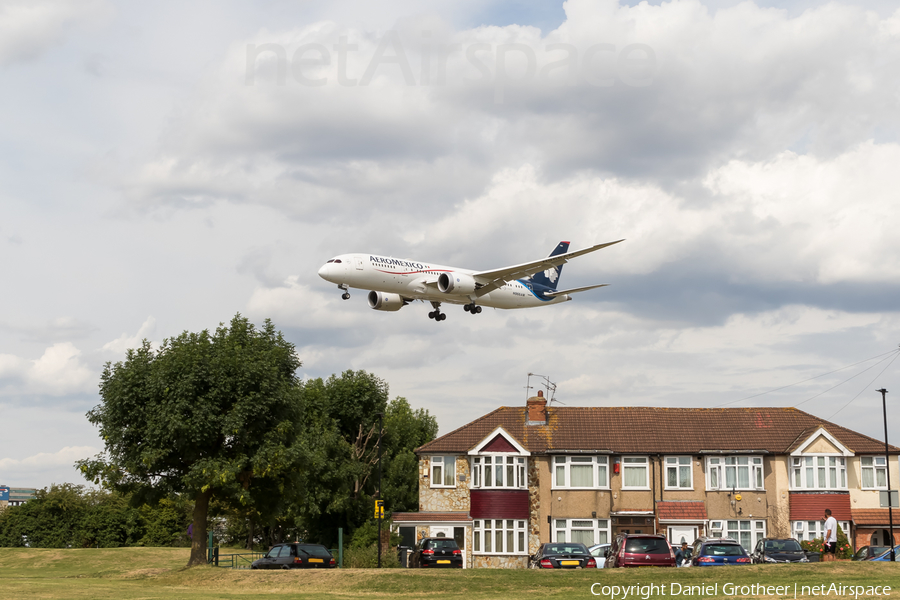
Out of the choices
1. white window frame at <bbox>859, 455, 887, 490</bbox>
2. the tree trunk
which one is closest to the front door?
white window frame at <bbox>859, 455, 887, 490</bbox>

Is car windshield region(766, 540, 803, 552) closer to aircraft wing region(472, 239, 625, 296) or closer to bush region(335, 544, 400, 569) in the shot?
aircraft wing region(472, 239, 625, 296)

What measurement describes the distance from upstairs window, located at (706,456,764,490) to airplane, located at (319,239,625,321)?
12105mm

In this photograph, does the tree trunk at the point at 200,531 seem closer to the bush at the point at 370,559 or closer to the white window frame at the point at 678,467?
the bush at the point at 370,559

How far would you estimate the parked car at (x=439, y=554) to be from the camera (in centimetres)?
3812

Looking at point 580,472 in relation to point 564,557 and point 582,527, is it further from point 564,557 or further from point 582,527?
point 564,557

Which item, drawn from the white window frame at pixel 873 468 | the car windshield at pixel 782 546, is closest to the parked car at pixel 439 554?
the car windshield at pixel 782 546

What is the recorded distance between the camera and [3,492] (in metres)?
152

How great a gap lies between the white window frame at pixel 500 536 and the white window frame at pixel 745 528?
1114 cm

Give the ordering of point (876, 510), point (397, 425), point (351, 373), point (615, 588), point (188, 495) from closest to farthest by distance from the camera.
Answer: point (615, 588)
point (188, 495)
point (876, 510)
point (351, 373)
point (397, 425)

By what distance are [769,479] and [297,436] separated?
91.9ft

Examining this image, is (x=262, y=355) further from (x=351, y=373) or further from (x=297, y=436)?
(x=351, y=373)

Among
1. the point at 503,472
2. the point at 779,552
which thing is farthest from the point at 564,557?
the point at 503,472

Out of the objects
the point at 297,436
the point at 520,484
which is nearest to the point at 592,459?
the point at 520,484

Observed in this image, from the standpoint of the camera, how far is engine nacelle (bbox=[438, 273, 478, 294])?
47.3 metres
